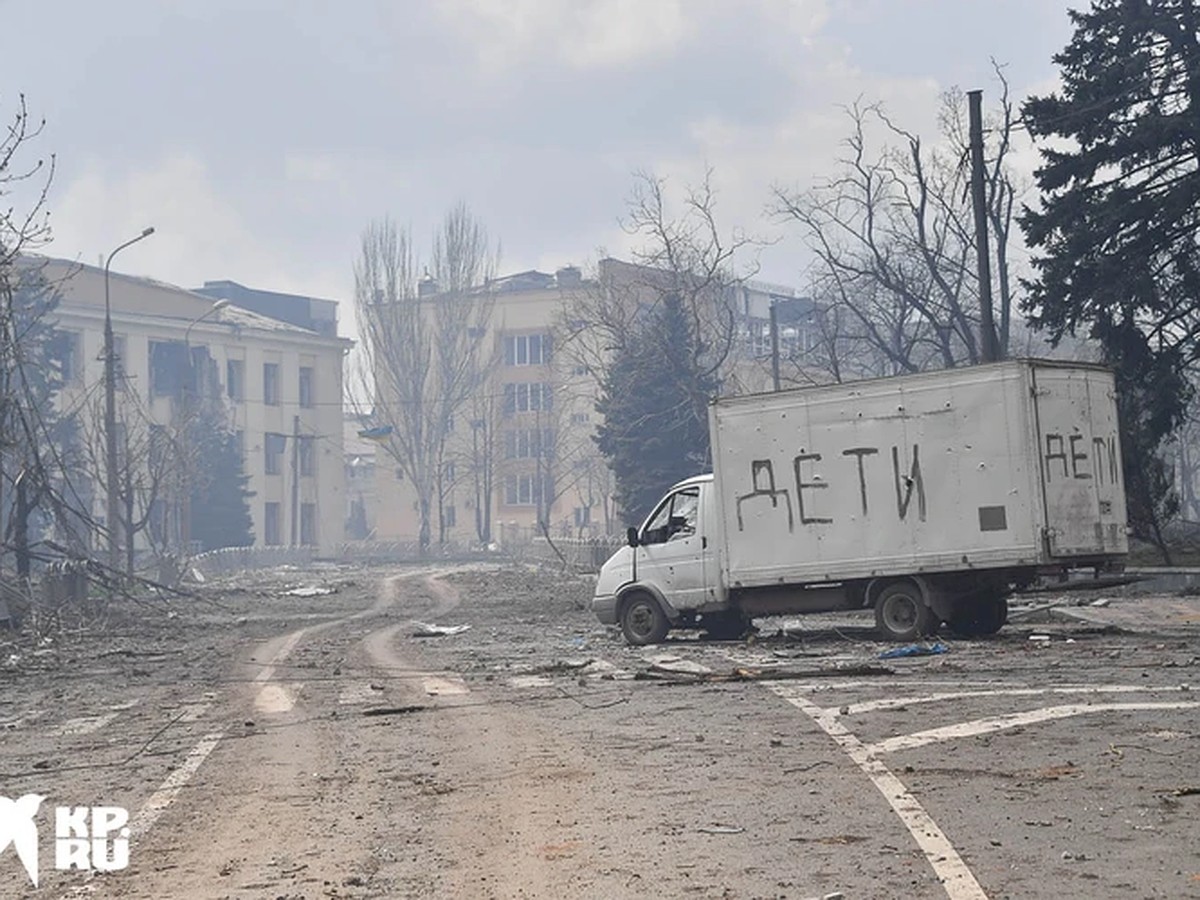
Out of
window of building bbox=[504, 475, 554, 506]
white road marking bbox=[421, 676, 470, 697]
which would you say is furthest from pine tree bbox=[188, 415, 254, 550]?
white road marking bbox=[421, 676, 470, 697]

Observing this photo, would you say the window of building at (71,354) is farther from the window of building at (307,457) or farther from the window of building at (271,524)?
the window of building at (271,524)

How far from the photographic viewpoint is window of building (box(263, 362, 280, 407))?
345ft

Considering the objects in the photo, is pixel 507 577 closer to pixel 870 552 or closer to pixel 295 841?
pixel 870 552

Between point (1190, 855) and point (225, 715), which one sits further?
point (225, 715)

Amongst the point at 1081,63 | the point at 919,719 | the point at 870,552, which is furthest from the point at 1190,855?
the point at 1081,63

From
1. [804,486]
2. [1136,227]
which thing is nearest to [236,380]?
[1136,227]

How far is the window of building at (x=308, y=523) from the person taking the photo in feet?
358

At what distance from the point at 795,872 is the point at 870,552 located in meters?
14.8

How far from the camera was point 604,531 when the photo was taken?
110 metres

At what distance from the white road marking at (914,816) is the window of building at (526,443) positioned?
319 feet

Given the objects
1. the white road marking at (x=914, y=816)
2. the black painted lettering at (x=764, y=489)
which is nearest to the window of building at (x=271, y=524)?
the black painted lettering at (x=764, y=489)

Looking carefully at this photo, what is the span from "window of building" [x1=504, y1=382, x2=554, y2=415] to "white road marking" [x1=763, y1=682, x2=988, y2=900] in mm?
101234

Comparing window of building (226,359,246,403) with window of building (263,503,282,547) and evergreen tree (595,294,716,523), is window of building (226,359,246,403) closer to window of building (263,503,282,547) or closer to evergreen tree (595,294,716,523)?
window of building (263,503,282,547)

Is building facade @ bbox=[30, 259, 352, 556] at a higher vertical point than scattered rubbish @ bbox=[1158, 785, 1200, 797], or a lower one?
higher
